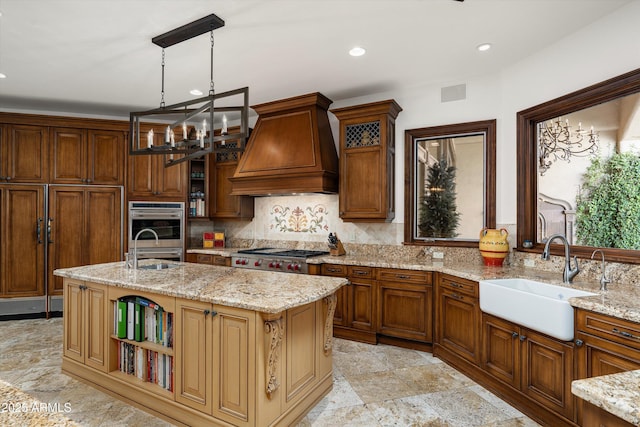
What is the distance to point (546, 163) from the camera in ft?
10.7

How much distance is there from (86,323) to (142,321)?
0.63m

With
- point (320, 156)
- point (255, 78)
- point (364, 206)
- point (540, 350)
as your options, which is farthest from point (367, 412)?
point (255, 78)

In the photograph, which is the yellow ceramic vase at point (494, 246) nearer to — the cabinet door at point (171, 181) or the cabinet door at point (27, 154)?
the cabinet door at point (171, 181)

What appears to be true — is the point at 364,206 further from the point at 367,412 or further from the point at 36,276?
the point at 36,276

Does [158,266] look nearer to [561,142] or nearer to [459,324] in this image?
[459,324]

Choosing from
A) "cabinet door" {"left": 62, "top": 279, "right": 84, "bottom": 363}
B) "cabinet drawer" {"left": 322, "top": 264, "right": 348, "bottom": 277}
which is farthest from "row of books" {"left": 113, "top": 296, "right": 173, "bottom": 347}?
"cabinet drawer" {"left": 322, "top": 264, "right": 348, "bottom": 277}

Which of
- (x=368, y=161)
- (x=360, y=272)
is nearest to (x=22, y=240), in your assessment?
(x=360, y=272)

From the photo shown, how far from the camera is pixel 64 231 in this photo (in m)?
4.64

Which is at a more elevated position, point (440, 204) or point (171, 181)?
point (171, 181)

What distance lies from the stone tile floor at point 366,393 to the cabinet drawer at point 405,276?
72cm

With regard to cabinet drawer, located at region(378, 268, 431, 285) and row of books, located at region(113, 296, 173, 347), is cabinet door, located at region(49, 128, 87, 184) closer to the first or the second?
row of books, located at region(113, 296, 173, 347)

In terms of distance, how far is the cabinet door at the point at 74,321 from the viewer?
286 centimetres

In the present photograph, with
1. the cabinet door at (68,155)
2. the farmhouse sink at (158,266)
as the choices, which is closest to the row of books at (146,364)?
the farmhouse sink at (158,266)

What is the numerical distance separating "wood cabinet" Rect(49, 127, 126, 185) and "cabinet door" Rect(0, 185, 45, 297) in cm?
37
